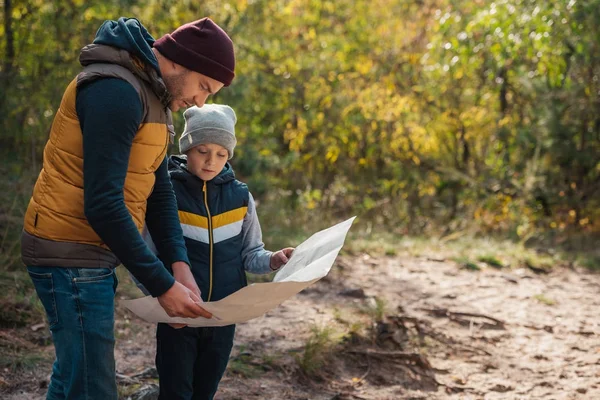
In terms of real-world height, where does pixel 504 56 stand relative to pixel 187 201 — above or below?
above

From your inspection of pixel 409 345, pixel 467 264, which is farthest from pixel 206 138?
pixel 467 264

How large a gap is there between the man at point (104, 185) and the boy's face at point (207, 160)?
48 centimetres

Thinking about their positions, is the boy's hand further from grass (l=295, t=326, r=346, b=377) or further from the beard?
grass (l=295, t=326, r=346, b=377)

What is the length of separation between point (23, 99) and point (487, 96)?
22.8ft

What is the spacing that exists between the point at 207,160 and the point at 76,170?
2.42 feet

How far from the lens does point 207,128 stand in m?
2.64

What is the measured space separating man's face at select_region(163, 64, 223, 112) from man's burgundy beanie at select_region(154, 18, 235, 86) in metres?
0.02

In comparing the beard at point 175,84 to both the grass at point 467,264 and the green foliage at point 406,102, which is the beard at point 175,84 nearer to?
the green foliage at point 406,102

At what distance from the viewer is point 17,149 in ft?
20.7

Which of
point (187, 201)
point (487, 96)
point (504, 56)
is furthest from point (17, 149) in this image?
point (487, 96)

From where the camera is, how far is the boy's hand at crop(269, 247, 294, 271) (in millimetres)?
2639

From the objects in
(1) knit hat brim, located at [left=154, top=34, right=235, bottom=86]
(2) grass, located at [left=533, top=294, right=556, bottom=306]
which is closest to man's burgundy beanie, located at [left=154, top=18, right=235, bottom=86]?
(1) knit hat brim, located at [left=154, top=34, right=235, bottom=86]

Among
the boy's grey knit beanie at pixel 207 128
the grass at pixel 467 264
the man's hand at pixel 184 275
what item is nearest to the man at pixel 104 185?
the man's hand at pixel 184 275

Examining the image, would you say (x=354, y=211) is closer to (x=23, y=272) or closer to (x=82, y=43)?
(x=82, y=43)
